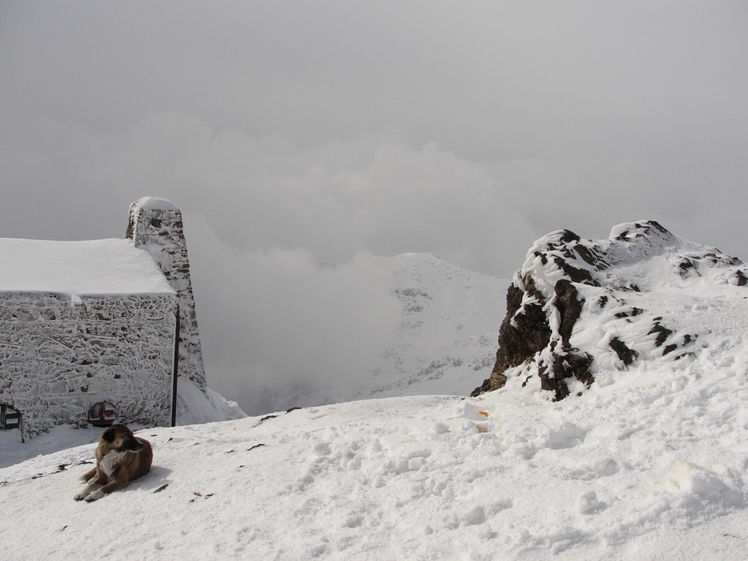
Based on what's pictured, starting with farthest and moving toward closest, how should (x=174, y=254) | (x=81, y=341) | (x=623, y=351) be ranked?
(x=174, y=254), (x=81, y=341), (x=623, y=351)

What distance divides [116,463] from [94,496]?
379 mm

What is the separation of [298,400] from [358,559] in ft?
536

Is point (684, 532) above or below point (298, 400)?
above

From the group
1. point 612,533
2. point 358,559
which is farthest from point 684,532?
point 358,559

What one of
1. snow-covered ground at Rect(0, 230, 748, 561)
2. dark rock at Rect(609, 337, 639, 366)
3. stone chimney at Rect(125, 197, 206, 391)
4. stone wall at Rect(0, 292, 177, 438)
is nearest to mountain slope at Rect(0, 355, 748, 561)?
snow-covered ground at Rect(0, 230, 748, 561)

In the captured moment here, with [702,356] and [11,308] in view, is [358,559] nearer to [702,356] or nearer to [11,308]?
[702,356]

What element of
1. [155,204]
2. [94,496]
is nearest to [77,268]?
[155,204]

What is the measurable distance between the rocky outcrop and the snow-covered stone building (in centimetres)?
776

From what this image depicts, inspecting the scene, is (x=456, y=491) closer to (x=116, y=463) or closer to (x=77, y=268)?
(x=116, y=463)

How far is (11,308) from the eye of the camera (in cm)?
1282

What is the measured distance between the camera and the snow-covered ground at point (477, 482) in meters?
4.22

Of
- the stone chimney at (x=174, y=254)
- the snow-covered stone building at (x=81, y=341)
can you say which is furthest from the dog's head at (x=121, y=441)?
the stone chimney at (x=174, y=254)

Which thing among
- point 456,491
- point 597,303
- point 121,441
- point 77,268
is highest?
point 77,268

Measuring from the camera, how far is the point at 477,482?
203 inches
